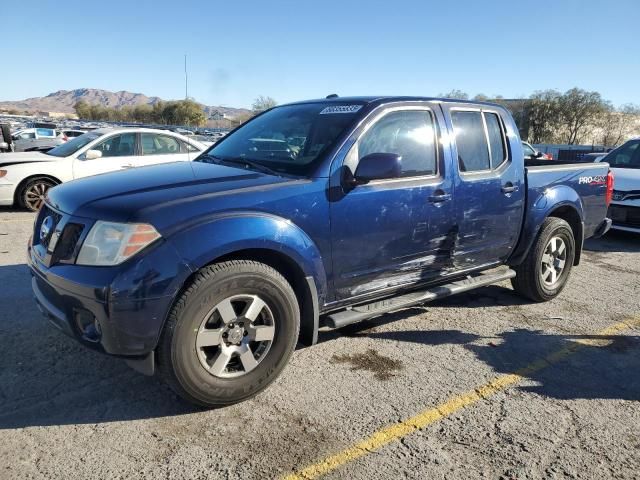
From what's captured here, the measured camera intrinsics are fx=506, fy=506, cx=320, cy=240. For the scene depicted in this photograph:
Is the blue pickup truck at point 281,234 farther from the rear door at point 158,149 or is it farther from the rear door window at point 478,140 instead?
the rear door at point 158,149

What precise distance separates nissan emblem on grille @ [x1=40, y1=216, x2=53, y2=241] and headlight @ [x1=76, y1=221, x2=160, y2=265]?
22.7 inches

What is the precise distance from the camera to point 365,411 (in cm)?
308

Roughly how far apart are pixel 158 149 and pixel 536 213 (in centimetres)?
723

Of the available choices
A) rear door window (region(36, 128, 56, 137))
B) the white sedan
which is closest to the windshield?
the white sedan

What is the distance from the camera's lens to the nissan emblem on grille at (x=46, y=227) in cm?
316

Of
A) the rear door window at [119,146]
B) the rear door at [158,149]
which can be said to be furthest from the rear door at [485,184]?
the rear door window at [119,146]

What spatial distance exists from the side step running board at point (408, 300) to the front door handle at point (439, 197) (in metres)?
0.75

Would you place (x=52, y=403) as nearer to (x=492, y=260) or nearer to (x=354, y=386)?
(x=354, y=386)

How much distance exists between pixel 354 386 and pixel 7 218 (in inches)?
307

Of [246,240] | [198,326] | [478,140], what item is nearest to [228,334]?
[198,326]

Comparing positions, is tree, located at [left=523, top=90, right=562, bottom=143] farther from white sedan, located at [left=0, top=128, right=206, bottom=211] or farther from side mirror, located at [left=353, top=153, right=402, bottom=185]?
side mirror, located at [left=353, top=153, right=402, bottom=185]

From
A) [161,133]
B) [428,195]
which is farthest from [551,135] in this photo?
[428,195]

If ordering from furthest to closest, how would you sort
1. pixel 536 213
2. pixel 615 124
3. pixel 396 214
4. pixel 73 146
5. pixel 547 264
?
pixel 615 124
pixel 73 146
pixel 547 264
pixel 536 213
pixel 396 214

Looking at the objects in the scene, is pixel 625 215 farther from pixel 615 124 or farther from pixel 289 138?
pixel 615 124
